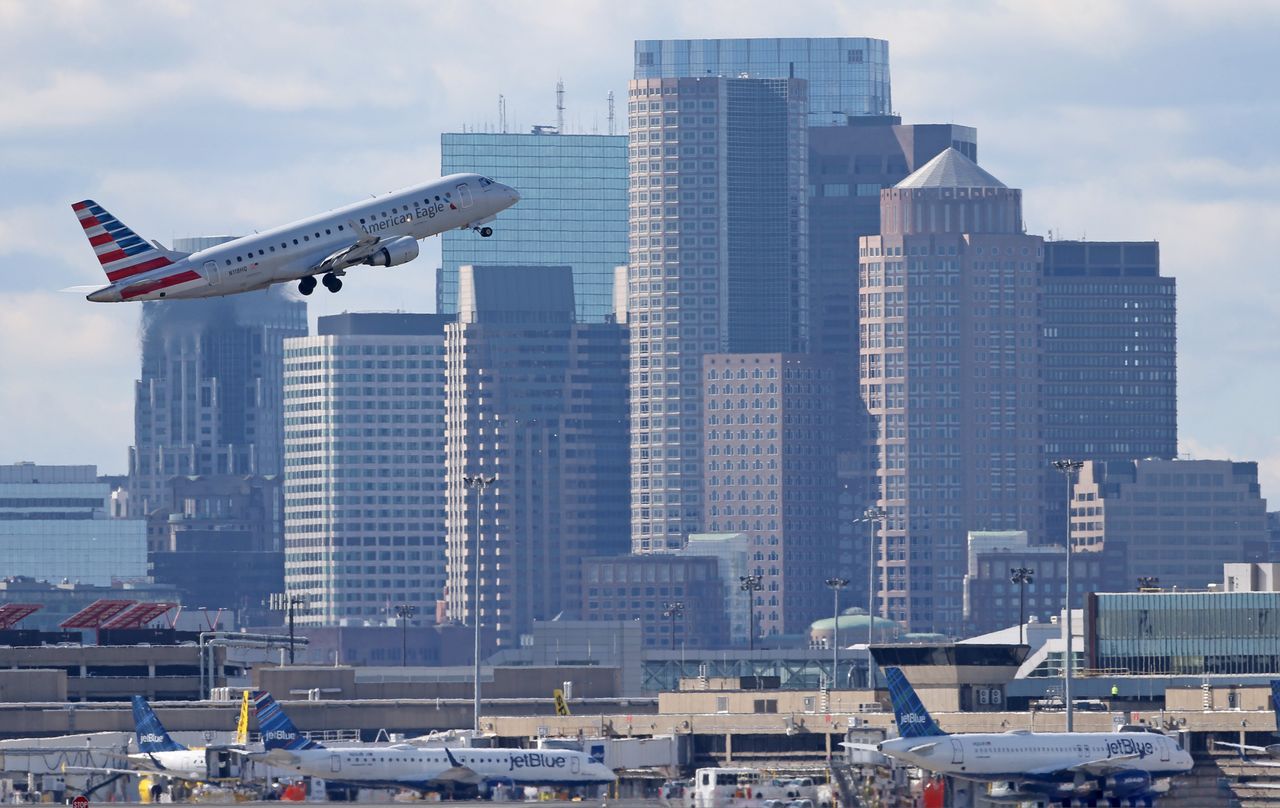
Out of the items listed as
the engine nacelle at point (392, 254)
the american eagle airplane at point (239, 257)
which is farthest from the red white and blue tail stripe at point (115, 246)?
the engine nacelle at point (392, 254)

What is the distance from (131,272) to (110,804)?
105 feet

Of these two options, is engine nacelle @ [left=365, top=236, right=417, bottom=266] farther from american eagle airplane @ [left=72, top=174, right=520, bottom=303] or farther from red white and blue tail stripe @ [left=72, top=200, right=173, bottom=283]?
red white and blue tail stripe @ [left=72, top=200, right=173, bottom=283]

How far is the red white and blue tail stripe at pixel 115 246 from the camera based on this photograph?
18775 centimetres

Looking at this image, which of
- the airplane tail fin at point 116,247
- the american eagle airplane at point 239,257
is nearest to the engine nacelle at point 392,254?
the american eagle airplane at point 239,257

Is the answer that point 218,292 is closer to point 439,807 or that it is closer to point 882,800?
point 439,807

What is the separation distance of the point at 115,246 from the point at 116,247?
0.16 meters

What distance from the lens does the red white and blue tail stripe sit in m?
188

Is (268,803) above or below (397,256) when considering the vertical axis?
below

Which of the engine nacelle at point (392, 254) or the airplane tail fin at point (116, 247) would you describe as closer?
the airplane tail fin at point (116, 247)

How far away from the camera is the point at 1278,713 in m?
197

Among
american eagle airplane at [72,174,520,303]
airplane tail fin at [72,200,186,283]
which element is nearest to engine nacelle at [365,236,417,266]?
american eagle airplane at [72,174,520,303]

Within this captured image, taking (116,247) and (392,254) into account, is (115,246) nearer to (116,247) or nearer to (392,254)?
(116,247)

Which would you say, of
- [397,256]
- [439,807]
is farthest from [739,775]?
[397,256]

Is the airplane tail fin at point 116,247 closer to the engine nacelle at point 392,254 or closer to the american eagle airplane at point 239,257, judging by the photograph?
the american eagle airplane at point 239,257
